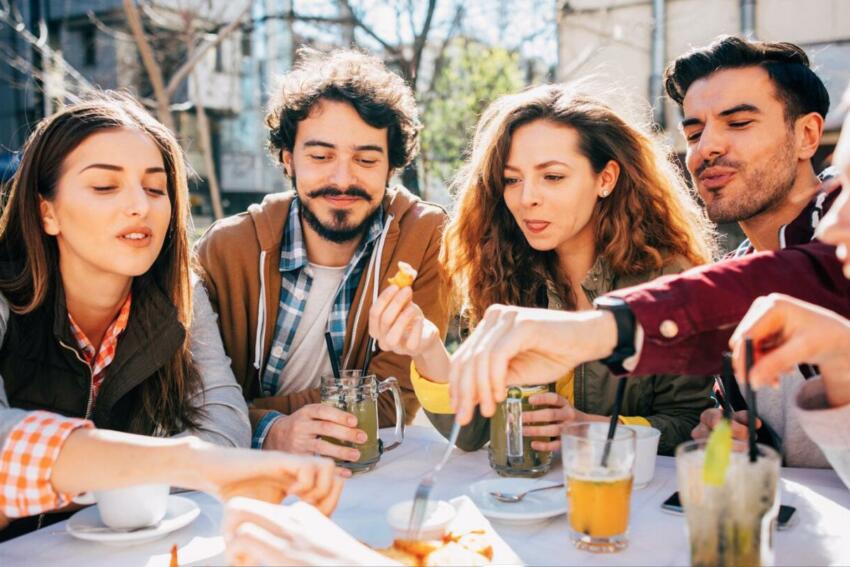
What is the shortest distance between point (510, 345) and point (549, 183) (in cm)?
135

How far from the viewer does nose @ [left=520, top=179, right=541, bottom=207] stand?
267 centimetres

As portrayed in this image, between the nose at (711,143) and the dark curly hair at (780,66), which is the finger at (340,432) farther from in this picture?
the dark curly hair at (780,66)

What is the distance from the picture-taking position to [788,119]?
112 inches

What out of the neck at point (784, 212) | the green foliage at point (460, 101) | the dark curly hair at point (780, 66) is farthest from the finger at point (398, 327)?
the green foliage at point (460, 101)

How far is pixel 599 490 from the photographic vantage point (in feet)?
4.87

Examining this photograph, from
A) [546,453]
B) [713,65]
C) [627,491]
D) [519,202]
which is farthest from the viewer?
[713,65]

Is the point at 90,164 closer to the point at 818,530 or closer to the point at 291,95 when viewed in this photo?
the point at 291,95

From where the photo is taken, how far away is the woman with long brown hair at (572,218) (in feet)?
8.63

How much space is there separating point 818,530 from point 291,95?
2.64m

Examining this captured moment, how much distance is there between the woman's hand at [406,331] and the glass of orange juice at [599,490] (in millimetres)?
667

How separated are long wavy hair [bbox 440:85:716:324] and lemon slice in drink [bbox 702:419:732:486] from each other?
4.79 ft

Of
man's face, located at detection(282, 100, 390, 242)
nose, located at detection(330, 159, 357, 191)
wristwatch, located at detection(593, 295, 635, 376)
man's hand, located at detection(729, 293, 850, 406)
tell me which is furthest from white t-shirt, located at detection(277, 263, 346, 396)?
man's hand, located at detection(729, 293, 850, 406)

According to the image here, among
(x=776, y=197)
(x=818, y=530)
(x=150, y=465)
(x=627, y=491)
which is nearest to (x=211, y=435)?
(x=150, y=465)

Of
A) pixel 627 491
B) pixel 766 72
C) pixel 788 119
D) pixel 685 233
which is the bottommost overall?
pixel 627 491
